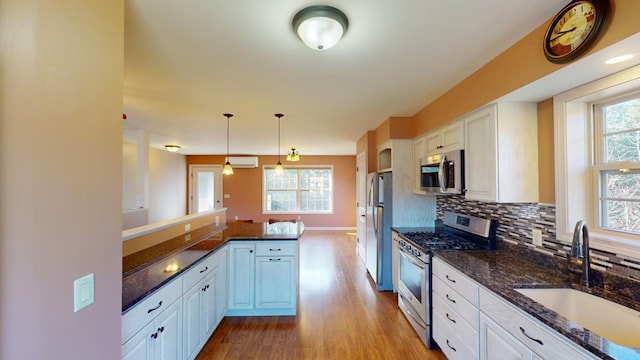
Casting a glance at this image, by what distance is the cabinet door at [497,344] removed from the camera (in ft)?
4.23

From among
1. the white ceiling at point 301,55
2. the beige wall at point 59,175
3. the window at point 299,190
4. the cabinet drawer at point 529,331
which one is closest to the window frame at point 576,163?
the white ceiling at point 301,55

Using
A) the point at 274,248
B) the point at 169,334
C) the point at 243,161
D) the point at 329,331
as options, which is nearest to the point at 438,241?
the point at 329,331

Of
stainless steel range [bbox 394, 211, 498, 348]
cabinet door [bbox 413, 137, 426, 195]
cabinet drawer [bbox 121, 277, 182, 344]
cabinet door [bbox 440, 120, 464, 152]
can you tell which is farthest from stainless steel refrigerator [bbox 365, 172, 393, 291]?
cabinet drawer [bbox 121, 277, 182, 344]

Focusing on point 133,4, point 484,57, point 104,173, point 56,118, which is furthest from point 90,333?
point 484,57

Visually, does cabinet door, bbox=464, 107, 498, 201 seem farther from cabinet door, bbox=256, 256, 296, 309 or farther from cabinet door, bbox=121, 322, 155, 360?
cabinet door, bbox=121, 322, 155, 360

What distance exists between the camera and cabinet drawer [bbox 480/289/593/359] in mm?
1064

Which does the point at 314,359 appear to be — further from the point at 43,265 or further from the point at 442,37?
the point at 442,37

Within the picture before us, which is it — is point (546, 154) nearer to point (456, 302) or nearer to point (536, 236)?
point (536, 236)

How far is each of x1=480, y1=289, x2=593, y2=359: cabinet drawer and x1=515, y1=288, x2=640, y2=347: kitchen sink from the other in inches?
6.6

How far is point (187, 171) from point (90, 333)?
26.1ft

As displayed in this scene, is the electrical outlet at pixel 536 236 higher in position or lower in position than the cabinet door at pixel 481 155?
lower

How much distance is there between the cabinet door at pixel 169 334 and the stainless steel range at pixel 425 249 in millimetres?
1994

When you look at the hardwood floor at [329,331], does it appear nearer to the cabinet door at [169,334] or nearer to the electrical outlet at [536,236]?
the cabinet door at [169,334]

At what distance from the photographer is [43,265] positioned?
32.1 inches
